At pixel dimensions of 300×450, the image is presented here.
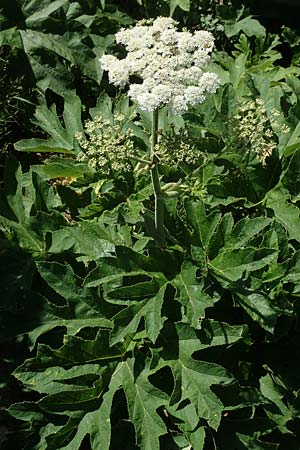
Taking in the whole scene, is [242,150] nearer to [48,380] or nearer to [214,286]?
[214,286]

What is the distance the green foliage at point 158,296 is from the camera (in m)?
2.61

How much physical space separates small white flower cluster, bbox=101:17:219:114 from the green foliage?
0.40 m

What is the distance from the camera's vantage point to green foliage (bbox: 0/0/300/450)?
261 centimetres

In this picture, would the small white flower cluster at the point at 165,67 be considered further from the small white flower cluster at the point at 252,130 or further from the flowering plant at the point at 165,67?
the small white flower cluster at the point at 252,130

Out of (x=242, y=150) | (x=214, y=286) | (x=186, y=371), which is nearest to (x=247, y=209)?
(x=242, y=150)

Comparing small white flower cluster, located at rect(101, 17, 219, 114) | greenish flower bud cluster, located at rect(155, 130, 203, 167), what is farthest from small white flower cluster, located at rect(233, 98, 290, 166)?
small white flower cluster, located at rect(101, 17, 219, 114)

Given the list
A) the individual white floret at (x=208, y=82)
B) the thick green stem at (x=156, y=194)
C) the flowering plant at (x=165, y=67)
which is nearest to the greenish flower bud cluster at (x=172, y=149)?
the thick green stem at (x=156, y=194)

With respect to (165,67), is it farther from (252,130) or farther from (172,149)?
(252,130)

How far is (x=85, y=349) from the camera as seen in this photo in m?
2.73

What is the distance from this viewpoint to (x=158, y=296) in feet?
8.51

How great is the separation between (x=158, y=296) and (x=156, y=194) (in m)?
0.39

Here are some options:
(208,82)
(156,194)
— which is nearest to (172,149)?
(156,194)

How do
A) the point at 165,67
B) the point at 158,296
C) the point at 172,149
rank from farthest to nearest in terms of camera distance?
the point at 158,296, the point at 172,149, the point at 165,67

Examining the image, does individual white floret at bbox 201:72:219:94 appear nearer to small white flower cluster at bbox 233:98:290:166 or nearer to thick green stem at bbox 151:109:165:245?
thick green stem at bbox 151:109:165:245
